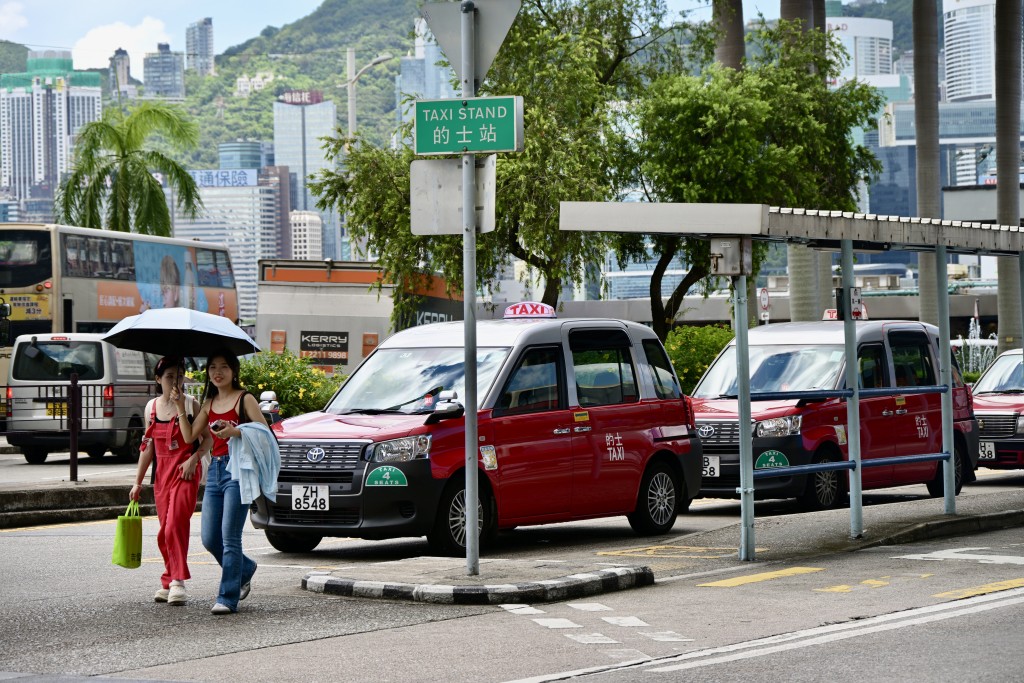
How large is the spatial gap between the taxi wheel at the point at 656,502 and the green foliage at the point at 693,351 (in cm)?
1449

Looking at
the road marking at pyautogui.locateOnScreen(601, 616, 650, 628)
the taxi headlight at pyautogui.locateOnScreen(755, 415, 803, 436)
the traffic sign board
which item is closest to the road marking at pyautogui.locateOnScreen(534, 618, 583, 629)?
the road marking at pyautogui.locateOnScreen(601, 616, 650, 628)

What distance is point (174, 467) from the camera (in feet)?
33.0

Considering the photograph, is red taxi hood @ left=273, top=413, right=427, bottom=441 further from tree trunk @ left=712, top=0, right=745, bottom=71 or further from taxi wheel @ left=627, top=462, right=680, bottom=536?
tree trunk @ left=712, top=0, right=745, bottom=71

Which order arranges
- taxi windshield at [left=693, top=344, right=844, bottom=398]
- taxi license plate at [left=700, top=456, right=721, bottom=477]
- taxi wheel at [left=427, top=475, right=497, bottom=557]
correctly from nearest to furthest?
taxi wheel at [left=427, top=475, right=497, bottom=557]
taxi license plate at [left=700, top=456, right=721, bottom=477]
taxi windshield at [left=693, top=344, right=844, bottom=398]

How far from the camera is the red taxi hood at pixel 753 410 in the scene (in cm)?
1638

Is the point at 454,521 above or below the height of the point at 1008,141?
below

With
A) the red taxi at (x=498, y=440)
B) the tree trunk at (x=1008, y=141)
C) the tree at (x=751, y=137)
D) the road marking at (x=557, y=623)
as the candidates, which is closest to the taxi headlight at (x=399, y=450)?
the red taxi at (x=498, y=440)

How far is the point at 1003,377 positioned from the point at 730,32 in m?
16.1

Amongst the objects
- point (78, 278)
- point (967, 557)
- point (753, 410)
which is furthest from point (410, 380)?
point (78, 278)

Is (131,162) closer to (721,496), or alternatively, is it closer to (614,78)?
(614,78)

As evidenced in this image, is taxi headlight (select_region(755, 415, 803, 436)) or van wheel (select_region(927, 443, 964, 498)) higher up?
taxi headlight (select_region(755, 415, 803, 436))

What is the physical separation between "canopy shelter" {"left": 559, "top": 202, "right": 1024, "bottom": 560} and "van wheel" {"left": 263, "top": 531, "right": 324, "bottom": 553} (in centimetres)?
362

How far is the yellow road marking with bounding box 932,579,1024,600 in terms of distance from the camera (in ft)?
34.2

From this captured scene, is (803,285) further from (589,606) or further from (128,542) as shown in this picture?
(128,542)
